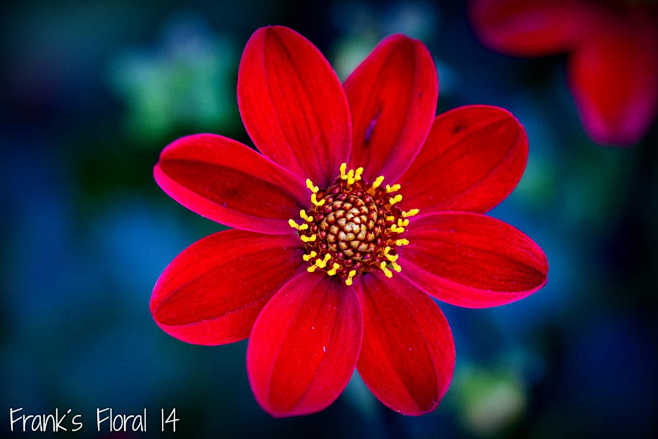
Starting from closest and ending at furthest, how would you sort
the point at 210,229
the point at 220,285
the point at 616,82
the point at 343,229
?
the point at 220,285 < the point at 343,229 < the point at 616,82 < the point at 210,229

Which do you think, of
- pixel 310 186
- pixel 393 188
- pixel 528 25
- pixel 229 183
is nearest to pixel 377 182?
pixel 393 188

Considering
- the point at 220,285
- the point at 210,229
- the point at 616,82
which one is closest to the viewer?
the point at 220,285

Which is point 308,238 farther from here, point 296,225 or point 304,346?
point 304,346

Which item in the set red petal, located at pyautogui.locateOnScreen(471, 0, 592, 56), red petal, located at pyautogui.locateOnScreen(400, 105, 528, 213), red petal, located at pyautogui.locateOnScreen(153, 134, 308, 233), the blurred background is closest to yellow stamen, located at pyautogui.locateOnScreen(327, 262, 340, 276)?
red petal, located at pyautogui.locateOnScreen(153, 134, 308, 233)

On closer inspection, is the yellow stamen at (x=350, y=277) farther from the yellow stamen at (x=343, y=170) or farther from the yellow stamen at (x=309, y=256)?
the yellow stamen at (x=343, y=170)

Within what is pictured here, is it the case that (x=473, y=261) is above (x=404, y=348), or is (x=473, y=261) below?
above

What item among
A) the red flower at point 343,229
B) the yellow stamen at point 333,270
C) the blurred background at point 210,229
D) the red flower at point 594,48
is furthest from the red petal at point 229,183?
the red flower at point 594,48
